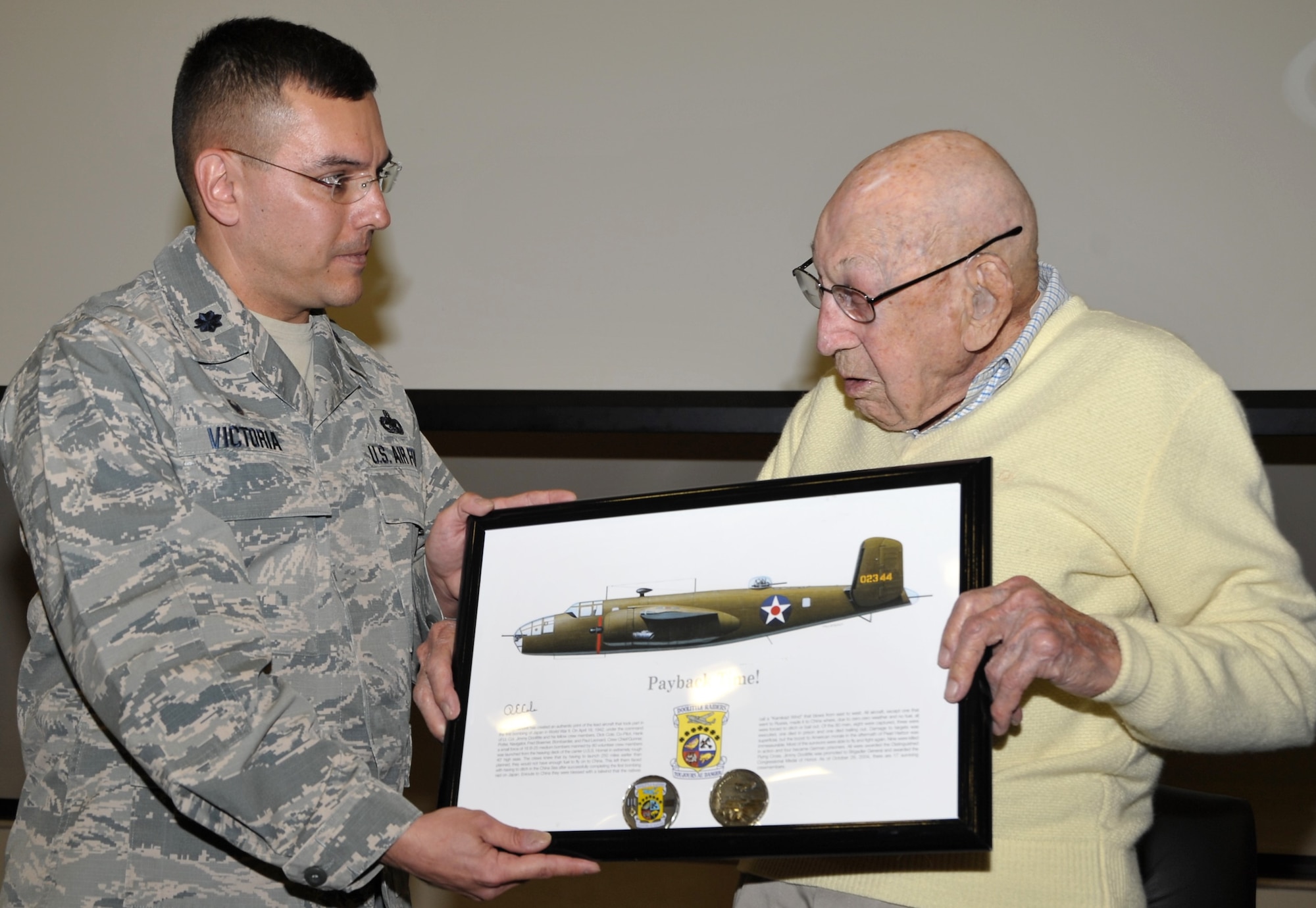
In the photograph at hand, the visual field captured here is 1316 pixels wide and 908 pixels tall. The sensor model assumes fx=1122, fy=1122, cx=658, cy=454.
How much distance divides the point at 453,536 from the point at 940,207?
0.96 metres

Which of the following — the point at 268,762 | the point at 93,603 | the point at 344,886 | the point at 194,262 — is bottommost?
the point at 344,886

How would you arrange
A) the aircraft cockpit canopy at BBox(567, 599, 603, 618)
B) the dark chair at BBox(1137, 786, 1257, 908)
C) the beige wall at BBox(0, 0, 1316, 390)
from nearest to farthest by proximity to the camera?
1. the aircraft cockpit canopy at BBox(567, 599, 603, 618)
2. the dark chair at BBox(1137, 786, 1257, 908)
3. the beige wall at BBox(0, 0, 1316, 390)

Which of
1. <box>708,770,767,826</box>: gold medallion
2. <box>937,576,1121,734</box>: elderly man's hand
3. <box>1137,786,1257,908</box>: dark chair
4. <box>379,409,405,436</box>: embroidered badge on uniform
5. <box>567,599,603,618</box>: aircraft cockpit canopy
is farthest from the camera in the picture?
<box>379,409,405,436</box>: embroidered badge on uniform

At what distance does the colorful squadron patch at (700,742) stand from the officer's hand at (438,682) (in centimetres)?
37

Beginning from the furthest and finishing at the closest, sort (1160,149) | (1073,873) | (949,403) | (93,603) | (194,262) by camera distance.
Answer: (1160,149) → (194,262) → (949,403) → (93,603) → (1073,873)

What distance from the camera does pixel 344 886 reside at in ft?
5.07

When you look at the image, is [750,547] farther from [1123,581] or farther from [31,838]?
[31,838]

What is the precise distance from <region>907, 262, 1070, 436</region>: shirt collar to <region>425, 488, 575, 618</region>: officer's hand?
627 millimetres

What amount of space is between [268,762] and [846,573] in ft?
2.73

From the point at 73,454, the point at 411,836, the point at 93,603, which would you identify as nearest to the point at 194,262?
the point at 73,454

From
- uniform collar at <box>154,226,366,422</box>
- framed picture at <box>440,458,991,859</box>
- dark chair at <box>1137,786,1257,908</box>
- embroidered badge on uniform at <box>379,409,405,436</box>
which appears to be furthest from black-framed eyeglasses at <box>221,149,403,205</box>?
dark chair at <box>1137,786,1257,908</box>

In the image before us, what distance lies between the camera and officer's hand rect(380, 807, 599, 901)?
150 cm

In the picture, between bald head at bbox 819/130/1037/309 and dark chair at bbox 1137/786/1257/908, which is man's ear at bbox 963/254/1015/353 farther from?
dark chair at bbox 1137/786/1257/908

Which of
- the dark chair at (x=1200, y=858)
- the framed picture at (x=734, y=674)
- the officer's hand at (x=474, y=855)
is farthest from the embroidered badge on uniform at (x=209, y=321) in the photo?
the dark chair at (x=1200, y=858)
